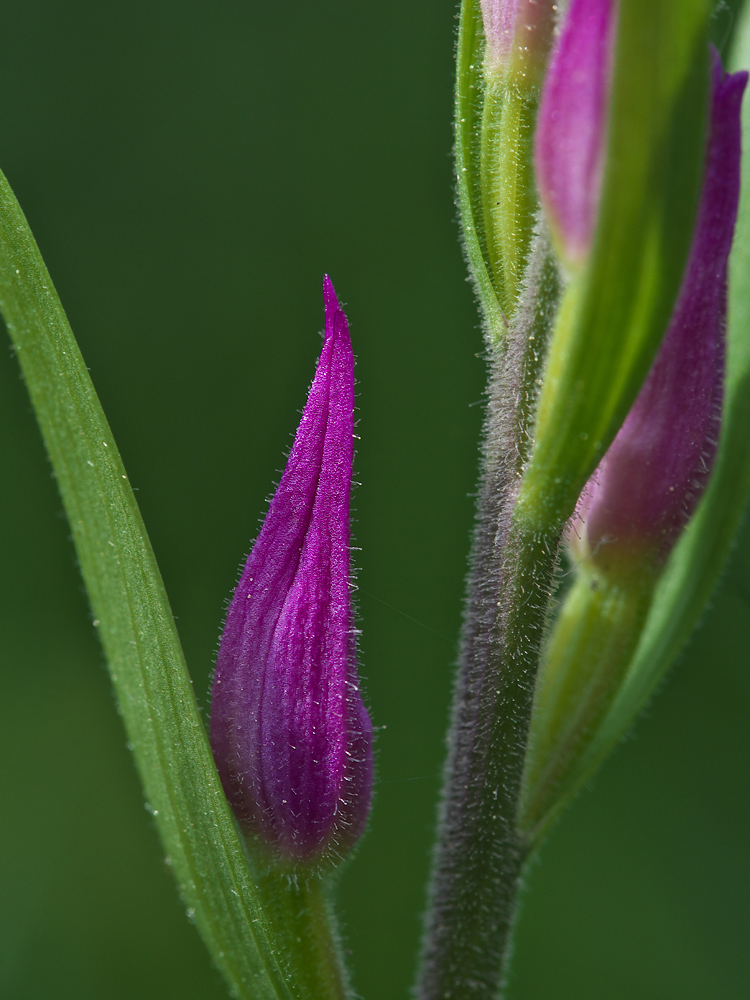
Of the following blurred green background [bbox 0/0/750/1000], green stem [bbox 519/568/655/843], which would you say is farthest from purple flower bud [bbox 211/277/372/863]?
blurred green background [bbox 0/0/750/1000]

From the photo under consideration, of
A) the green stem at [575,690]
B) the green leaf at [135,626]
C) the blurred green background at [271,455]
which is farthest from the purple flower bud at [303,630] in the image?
the blurred green background at [271,455]

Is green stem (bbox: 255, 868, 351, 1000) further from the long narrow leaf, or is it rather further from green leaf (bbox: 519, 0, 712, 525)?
green leaf (bbox: 519, 0, 712, 525)

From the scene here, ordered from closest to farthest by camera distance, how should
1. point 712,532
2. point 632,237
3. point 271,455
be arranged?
point 632,237 < point 712,532 < point 271,455

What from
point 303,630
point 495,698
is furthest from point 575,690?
point 303,630

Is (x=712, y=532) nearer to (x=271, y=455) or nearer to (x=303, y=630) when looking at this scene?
(x=303, y=630)

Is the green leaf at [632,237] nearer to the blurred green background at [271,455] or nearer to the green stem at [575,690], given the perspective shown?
the green stem at [575,690]

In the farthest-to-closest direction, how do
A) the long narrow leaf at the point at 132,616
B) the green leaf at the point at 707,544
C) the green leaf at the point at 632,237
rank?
the green leaf at the point at 707,544
the long narrow leaf at the point at 132,616
the green leaf at the point at 632,237
